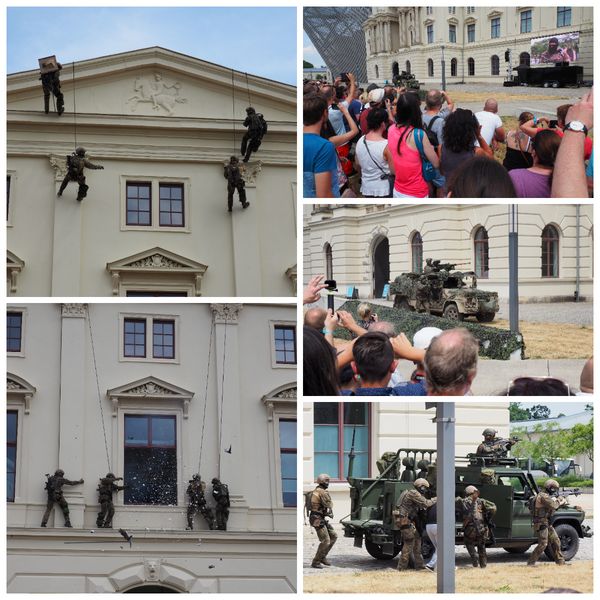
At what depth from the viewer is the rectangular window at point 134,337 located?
47.3 feet

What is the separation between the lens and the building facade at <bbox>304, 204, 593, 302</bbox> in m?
13.4

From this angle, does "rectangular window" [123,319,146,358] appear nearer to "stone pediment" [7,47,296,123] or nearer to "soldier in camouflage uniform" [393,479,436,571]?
"stone pediment" [7,47,296,123]

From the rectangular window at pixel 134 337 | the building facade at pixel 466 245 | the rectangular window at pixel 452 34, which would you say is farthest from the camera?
the rectangular window at pixel 134 337

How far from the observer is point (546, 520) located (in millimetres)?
14406

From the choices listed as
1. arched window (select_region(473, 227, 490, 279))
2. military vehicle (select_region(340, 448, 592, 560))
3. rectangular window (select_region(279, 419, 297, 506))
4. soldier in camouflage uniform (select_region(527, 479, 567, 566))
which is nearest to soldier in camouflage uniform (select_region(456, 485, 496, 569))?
military vehicle (select_region(340, 448, 592, 560))

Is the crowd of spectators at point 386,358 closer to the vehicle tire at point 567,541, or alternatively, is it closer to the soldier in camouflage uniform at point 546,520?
the soldier in camouflage uniform at point 546,520

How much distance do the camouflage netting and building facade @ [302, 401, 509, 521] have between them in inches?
22.0

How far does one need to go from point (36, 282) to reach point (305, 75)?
10.1 feet

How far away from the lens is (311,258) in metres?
13.6

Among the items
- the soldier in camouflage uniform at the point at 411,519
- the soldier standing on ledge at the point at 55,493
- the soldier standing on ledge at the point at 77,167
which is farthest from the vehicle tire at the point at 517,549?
the soldier standing on ledge at the point at 77,167

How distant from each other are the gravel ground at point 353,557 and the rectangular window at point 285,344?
143cm

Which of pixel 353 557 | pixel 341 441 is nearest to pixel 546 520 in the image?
pixel 353 557

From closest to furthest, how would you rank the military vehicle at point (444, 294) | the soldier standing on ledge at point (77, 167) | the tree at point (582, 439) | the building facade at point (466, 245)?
the military vehicle at point (444, 294) → the building facade at point (466, 245) → the tree at point (582, 439) → the soldier standing on ledge at point (77, 167)

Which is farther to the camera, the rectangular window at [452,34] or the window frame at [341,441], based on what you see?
the rectangular window at [452,34]
